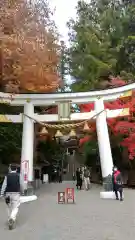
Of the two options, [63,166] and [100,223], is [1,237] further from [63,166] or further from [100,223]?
[63,166]

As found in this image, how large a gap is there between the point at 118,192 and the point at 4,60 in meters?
8.69

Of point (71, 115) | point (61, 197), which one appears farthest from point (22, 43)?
point (61, 197)

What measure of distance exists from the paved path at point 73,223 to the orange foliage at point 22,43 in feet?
22.8

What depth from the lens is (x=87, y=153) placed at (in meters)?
31.8

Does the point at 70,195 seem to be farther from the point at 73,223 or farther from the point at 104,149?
the point at 73,223

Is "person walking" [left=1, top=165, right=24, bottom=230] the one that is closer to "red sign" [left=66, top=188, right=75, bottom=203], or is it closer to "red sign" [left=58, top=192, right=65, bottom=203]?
"red sign" [left=58, top=192, right=65, bottom=203]

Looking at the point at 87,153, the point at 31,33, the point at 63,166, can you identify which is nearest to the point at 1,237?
the point at 31,33

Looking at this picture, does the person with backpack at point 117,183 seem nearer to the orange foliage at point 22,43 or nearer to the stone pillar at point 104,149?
the stone pillar at point 104,149

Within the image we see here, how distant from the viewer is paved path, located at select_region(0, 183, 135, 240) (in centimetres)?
780

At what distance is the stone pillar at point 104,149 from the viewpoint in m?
16.9

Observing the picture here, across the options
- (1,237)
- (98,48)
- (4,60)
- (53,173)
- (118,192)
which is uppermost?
(98,48)

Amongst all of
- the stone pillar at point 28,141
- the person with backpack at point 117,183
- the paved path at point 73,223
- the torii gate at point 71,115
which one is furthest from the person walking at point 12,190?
the torii gate at point 71,115

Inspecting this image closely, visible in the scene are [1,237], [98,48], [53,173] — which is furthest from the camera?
[53,173]

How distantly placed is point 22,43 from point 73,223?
8.49m
